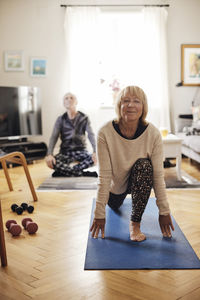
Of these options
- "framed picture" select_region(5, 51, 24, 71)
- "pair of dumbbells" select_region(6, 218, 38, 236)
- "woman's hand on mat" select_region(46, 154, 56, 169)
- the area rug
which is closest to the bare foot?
"pair of dumbbells" select_region(6, 218, 38, 236)

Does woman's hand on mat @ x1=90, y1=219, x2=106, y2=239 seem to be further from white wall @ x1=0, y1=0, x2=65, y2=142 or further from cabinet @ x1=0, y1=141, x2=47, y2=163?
white wall @ x1=0, y1=0, x2=65, y2=142

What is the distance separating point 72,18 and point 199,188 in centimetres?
352

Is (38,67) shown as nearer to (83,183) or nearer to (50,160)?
(50,160)

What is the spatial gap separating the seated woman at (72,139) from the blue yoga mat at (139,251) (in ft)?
5.73

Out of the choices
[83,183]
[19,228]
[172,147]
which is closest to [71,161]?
[83,183]

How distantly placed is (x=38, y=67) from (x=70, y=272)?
4430 mm

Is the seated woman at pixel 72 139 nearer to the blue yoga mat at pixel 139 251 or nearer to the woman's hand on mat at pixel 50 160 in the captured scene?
the woman's hand on mat at pixel 50 160

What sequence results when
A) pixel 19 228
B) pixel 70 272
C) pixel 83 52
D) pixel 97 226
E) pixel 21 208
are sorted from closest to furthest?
1. pixel 70 272
2. pixel 97 226
3. pixel 19 228
4. pixel 21 208
5. pixel 83 52

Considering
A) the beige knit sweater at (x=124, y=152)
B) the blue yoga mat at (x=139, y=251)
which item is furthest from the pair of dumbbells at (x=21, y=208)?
the beige knit sweater at (x=124, y=152)

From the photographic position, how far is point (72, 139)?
3.94m

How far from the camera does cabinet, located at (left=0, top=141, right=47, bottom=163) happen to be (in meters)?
4.74

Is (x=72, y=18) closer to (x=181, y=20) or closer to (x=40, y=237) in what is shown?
(x=181, y=20)

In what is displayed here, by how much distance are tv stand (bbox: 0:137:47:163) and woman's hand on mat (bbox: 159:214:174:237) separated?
322 cm

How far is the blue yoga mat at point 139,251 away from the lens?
1.59 metres
